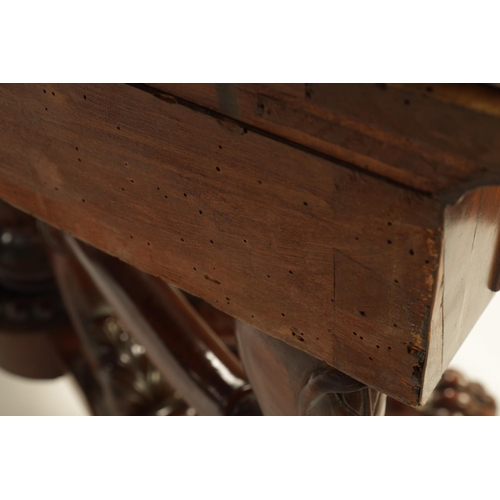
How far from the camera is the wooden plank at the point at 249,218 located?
21.9 inches

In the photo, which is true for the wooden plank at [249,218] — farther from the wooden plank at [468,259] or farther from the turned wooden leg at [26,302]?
the turned wooden leg at [26,302]

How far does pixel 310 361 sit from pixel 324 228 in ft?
0.68

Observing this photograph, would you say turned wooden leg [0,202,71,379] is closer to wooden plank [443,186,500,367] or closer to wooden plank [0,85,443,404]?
wooden plank [0,85,443,404]

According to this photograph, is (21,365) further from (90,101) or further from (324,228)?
(324,228)

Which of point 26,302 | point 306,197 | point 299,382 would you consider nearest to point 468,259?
point 306,197

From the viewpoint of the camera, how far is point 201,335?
42.4 inches

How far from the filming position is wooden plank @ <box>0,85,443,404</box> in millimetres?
556

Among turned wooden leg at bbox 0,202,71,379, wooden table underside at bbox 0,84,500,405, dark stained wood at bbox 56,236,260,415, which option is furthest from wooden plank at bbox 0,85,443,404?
turned wooden leg at bbox 0,202,71,379

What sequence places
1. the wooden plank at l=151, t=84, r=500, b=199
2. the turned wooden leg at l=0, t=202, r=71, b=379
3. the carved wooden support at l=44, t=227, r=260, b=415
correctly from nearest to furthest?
the wooden plank at l=151, t=84, r=500, b=199
the carved wooden support at l=44, t=227, r=260, b=415
the turned wooden leg at l=0, t=202, r=71, b=379

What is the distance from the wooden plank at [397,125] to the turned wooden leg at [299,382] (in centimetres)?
26

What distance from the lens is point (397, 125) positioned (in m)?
0.50

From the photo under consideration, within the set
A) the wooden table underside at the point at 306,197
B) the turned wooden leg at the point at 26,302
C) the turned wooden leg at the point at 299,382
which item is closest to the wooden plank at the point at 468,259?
the wooden table underside at the point at 306,197

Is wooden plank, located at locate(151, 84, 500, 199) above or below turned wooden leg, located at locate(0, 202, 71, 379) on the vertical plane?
below

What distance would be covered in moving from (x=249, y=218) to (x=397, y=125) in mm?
169
